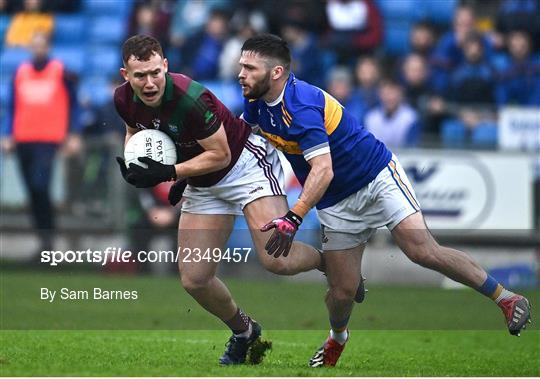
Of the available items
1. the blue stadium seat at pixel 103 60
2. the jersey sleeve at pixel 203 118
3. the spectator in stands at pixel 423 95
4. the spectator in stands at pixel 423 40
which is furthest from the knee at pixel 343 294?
the blue stadium seat at pixel 103 60

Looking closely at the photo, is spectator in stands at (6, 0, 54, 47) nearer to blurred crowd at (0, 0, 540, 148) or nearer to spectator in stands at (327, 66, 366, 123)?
blurred crowd at (0, 0, 540, 148)

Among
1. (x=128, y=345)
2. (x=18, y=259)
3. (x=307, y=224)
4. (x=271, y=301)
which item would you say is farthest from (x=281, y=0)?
(x=128, y=345)

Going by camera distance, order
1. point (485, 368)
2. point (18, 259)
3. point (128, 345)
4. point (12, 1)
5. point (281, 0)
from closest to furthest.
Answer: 1. point (485, 368)
2. point (128, 345)
3. point (18, 259)
4. point (281, 0)
5. point (12, 1)

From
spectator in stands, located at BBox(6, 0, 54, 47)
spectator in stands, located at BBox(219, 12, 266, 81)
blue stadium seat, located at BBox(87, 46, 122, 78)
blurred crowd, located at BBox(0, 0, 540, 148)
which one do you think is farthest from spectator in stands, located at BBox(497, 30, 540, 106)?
spectator in stands, located at BBox(6, 0, 54, 47)

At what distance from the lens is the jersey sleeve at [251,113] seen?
8.71 meters

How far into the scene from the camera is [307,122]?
8258 mm

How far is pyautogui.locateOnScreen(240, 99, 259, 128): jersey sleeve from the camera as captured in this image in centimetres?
871

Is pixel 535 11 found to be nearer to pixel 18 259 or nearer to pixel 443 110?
pixel 443 110

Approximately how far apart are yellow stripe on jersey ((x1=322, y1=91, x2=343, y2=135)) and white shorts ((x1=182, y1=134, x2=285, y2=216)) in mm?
532

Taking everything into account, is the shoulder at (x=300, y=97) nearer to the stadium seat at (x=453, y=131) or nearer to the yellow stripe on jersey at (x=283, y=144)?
the yellow stripe on jersey at (x=283, y=144)

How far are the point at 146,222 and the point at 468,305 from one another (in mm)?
5330

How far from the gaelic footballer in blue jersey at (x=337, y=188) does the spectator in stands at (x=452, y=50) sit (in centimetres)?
869

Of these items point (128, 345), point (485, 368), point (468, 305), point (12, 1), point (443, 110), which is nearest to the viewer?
point (485, 368)

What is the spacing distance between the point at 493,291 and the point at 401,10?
Result: 11.8 m
